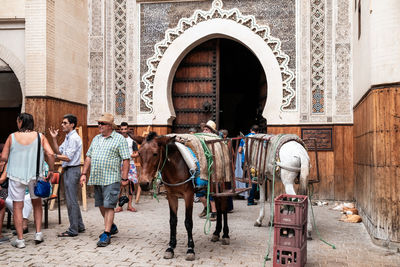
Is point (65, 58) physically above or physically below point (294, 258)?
above

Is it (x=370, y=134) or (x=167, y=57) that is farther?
(x=167, y=57)

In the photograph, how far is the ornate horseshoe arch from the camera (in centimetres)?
824

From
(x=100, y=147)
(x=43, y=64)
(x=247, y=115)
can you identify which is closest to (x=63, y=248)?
(x=100, y=147)

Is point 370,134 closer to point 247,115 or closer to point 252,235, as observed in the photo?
point 252,235

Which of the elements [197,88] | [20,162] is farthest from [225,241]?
[197,88]

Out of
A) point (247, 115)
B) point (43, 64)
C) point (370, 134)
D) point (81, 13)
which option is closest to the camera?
point (370, 134)

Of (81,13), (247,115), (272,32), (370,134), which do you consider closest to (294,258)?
(370,134)

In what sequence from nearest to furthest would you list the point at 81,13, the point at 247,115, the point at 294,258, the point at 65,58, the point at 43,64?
the point at 294,258 < the point at 43,64 < the point at 65,58 < the point at 81,13 < the point at 247,115

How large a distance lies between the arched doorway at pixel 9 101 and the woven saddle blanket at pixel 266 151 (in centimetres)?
746

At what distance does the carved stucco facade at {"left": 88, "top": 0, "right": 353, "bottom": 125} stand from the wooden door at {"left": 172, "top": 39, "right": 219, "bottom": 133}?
355 mm

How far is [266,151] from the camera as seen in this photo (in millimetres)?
5629

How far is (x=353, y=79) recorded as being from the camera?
25.7ft

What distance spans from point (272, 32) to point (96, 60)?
4037 millimetres

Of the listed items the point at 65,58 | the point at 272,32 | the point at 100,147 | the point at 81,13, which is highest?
the point at 81,13
